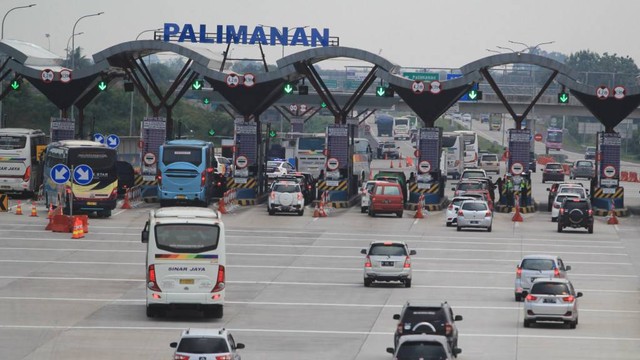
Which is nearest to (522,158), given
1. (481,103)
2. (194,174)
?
(194,174)

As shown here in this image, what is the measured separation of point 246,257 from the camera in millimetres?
49781

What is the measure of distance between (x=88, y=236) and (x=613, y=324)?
1015 inches

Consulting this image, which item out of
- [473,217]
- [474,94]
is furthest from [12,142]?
[473,217]

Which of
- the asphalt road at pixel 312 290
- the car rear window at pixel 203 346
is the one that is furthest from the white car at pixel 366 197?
the car rear window at pixel 203 346

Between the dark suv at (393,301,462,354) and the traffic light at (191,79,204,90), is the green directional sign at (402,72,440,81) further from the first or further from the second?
the dark suv at (393,301,462,354)

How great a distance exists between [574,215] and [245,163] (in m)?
19.2

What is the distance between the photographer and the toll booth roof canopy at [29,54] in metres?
74.0

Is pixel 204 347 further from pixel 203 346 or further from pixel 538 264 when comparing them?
pixel 538 264

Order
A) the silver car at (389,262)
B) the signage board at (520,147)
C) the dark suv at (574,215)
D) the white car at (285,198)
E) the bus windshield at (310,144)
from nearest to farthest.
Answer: the silver car at (389,262) < the dark suv at (574,215) < the white car at (285,198) < the signage board at (520,147) < the bus windshield at (310,144)

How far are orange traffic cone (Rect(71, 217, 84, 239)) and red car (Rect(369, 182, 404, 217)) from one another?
16898mm

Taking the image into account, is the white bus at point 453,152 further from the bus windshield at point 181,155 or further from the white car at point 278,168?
the bus windshield at point 181,155

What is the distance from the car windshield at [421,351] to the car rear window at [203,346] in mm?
3042

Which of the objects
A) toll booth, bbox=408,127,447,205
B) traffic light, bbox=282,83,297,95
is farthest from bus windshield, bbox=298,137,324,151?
toll booth, bbox=408,127,447,205

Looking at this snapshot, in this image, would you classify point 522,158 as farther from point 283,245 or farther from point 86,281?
point 86,281
